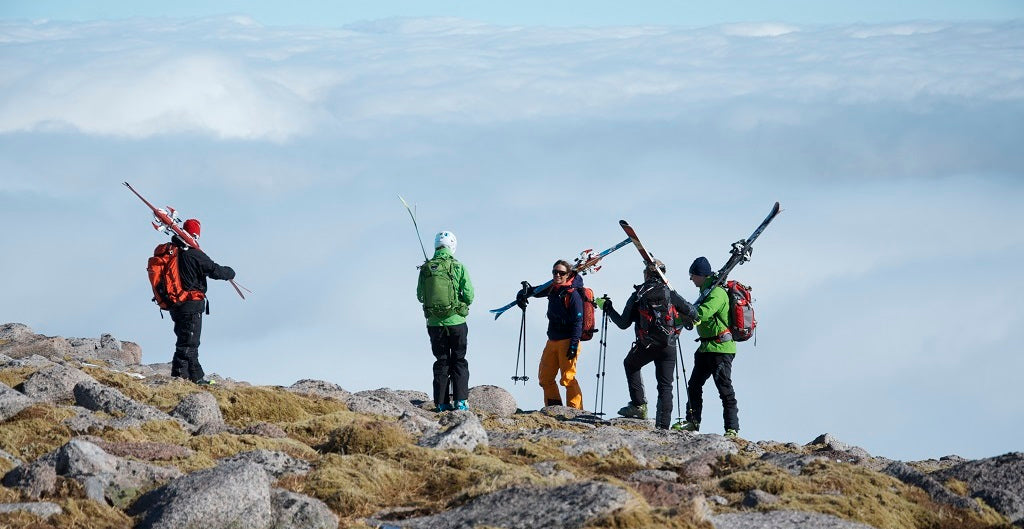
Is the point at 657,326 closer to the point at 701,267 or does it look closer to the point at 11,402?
the point at 701,267

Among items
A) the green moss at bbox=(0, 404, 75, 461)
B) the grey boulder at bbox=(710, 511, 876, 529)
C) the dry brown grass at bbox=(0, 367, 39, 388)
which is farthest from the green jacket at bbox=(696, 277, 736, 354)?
the dry brown grass at bbox=(0, 367, 39, 388)

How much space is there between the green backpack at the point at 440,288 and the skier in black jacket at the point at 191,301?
363cm

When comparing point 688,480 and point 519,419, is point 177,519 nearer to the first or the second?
point 688,480

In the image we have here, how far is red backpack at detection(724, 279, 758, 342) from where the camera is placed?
20922 millimetres

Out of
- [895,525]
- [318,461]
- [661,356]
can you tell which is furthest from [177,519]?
[661,356]

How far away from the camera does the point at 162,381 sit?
22781 millimetres

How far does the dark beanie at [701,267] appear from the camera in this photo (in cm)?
2141

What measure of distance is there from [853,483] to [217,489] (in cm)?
699

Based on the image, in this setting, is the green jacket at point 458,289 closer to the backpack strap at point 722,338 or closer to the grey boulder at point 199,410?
the backpack strap at point 722,338

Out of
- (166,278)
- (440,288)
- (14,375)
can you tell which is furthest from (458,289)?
(14,375)

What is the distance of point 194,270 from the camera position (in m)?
22.4

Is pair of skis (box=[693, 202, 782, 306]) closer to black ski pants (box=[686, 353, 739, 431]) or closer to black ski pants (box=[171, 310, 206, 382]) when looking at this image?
black ski pants (box=[686, 353, 739, 431])

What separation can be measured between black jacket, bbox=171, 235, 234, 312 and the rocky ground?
8.84 ft

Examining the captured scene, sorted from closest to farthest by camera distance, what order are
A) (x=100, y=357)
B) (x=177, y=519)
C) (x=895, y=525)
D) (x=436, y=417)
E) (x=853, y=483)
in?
(x=177, y=519)
(x=895, y=525)
(x=853, y=483)
(x=436, y=417)
(x=100, y=357)
